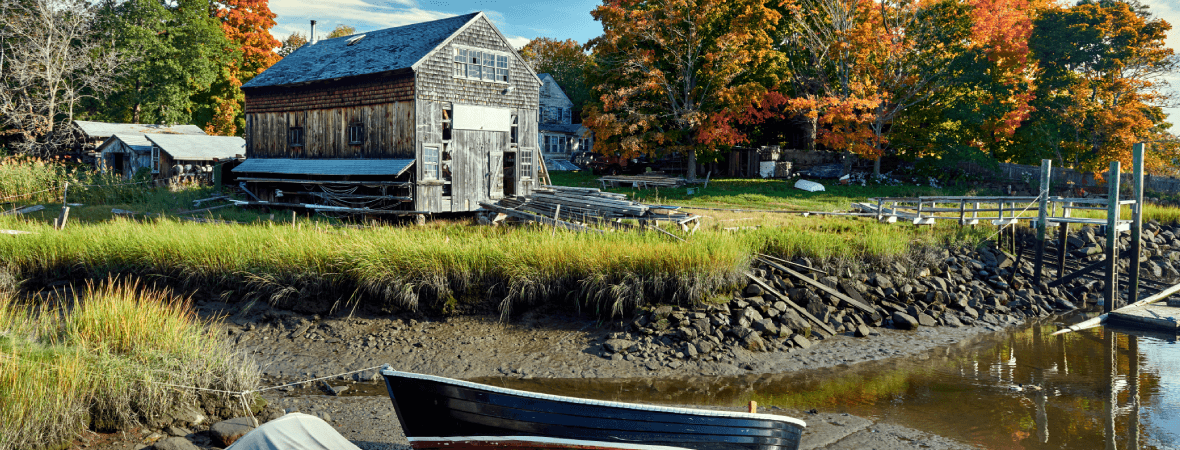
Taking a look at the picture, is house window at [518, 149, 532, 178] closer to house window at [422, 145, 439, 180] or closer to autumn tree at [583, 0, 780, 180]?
house window at [422, 145, 439, 180]

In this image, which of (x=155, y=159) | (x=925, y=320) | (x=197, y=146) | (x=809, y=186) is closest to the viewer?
(x=925, y=320)

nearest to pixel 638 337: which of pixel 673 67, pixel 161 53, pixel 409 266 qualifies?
pixel 409 266

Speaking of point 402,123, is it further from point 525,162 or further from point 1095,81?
point 1095,81

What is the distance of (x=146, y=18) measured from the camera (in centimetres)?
3972

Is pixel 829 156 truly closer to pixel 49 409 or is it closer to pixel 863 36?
pixel 863 36

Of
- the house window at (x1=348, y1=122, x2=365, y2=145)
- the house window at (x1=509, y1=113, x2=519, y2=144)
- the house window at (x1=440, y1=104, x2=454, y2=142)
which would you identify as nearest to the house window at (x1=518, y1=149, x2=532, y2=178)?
the house window at (x1=509, y1=113, x2=519, y2=144)

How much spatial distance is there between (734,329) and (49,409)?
10.1m

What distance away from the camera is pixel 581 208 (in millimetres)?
21359

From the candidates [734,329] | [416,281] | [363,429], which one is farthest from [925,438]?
[416,281]

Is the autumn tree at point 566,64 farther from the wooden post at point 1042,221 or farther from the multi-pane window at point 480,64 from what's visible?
the wooden post at point 1042,221

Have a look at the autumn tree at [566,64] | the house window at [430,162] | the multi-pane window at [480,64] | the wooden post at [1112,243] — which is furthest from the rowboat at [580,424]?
the autumn tree at [566,64]

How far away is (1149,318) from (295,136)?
25770 mm

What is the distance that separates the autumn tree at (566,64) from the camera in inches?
2322

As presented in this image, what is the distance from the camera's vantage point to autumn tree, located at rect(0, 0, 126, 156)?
3666 cm
